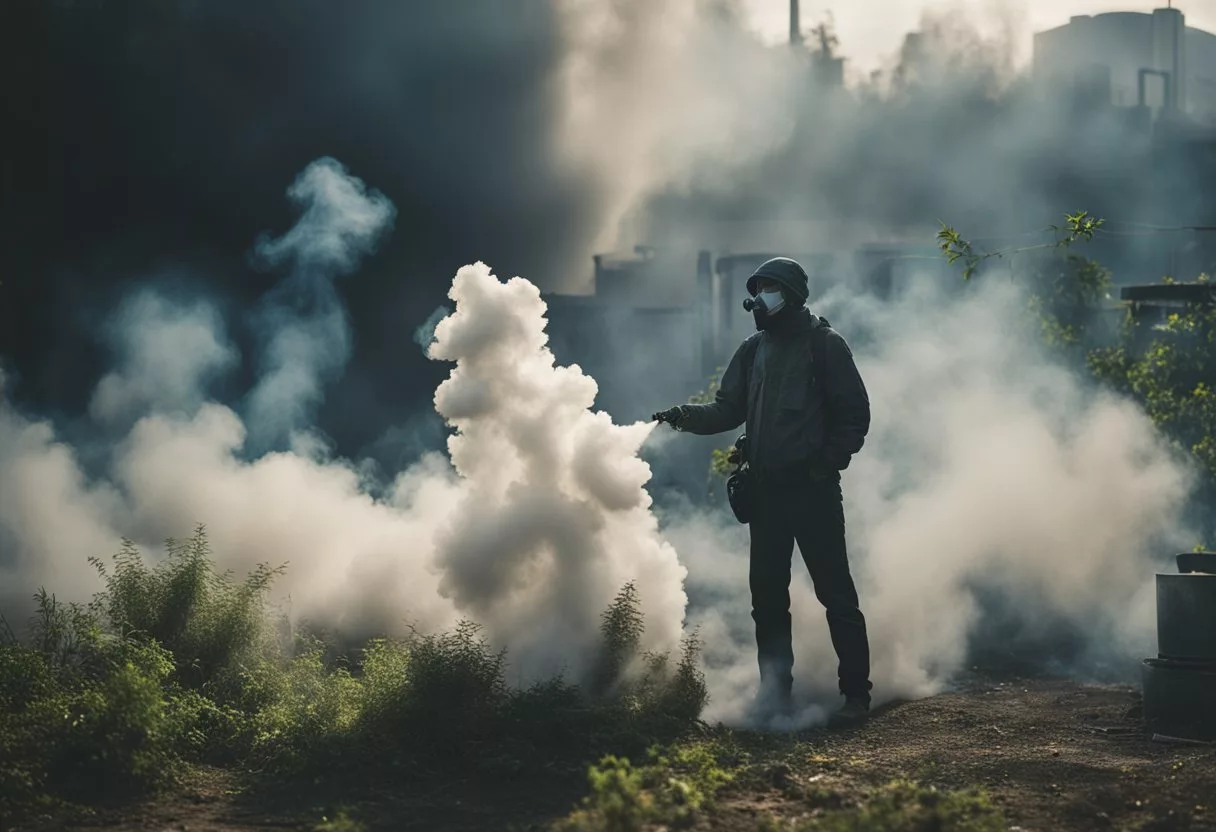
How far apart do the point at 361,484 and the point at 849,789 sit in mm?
12597

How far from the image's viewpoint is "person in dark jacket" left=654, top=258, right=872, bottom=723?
7.54m

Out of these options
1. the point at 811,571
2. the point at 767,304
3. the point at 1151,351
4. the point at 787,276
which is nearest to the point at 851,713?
the point at 811,571

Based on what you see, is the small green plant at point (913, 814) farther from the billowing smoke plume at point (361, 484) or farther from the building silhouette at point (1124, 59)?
the building silhouette at point (1124, 59)

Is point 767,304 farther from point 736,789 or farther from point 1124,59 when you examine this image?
point 1124,59

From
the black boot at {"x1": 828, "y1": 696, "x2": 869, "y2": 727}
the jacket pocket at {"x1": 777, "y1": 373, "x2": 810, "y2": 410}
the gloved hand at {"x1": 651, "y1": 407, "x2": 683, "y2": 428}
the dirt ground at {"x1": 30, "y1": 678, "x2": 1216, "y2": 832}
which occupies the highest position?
the jacket pocket at {"x1": 777, "y1": 373, "x2": 810, "y2": 410}

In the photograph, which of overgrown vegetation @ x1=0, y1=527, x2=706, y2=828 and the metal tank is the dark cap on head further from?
the metal tank

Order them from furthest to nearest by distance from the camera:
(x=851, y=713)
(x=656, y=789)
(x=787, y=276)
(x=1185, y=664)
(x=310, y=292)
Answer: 1. (x=310, y=292)
2. (x=787, y=276)
3. (x=851, y=713)
4. (x=1185, y=664)
5. (x=656, y=789)

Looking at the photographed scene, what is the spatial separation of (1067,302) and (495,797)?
16692mm

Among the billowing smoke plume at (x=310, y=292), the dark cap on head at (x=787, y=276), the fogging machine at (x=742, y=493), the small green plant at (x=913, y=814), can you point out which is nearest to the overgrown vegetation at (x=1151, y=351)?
the dark cap on head at (x=787, y=276)

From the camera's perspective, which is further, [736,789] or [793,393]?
[793,393]

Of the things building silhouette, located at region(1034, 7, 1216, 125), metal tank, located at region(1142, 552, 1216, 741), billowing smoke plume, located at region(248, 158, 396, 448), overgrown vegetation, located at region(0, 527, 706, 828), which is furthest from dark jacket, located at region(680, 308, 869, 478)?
building silhouette, located at region(1034, 7, 1216, 125)

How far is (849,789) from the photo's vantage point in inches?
219

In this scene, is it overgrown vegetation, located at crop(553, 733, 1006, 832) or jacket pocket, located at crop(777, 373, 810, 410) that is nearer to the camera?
overgrown vegetation, located at crop(553, 733, 1006, 832)

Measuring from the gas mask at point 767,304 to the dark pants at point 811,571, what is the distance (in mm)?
931
